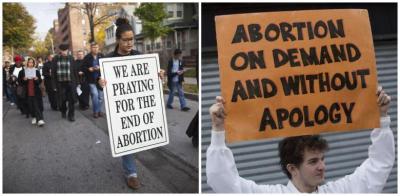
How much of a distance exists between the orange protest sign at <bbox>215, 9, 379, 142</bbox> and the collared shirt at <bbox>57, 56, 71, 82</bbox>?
94.0 inches

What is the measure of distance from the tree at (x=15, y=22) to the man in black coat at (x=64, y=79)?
1.26 ft

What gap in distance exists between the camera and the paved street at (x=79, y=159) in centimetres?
407

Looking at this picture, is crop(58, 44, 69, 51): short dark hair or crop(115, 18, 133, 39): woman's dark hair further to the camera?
crop(58, 44, 69, 51): short dark hair

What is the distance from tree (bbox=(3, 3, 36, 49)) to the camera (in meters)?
3.96

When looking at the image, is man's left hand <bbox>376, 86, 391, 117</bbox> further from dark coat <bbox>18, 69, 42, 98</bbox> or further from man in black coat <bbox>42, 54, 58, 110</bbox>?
dark coat <bbox>18, 69, 42, 98</bbox>

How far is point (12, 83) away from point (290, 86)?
3113 mm

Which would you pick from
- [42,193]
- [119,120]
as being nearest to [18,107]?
[42,193]

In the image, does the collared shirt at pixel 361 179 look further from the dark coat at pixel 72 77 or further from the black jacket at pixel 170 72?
the dark coat at pixel 72 77

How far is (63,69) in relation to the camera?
4.26 m

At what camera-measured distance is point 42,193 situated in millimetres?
4023

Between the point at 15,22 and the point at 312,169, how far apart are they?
10.4 feet

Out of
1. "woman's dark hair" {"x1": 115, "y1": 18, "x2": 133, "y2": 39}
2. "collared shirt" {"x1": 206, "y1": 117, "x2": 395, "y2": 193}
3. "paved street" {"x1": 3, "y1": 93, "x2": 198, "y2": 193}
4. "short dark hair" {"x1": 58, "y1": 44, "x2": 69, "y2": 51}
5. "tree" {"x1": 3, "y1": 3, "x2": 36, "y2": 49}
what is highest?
"tree" {"x1": 3, "y1": 3, "x2": 36, "y2": 49}

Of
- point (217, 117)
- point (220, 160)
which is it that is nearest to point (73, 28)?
point (217, 117)

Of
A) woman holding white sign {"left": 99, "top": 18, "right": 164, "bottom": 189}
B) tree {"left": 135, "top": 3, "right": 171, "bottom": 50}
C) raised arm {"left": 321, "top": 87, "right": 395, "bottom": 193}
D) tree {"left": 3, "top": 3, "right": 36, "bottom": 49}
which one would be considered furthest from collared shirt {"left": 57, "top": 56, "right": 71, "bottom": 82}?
raised arm {"left": 321, "top": 87, "right": 395, "bottom": 193}
